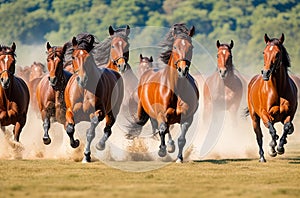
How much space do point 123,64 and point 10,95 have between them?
2296mm

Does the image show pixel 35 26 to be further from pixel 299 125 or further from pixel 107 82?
pixel 107 82

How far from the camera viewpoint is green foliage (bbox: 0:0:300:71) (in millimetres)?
87562

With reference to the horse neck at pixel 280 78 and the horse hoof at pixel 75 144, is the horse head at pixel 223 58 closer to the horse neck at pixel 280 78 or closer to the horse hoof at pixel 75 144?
the horse neck at pixel 280 78

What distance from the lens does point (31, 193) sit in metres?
10.6

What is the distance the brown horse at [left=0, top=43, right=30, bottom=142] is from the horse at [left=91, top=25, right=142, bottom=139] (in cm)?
166

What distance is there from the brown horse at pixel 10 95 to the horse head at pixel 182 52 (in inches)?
125

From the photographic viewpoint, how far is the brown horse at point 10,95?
15.9 metres

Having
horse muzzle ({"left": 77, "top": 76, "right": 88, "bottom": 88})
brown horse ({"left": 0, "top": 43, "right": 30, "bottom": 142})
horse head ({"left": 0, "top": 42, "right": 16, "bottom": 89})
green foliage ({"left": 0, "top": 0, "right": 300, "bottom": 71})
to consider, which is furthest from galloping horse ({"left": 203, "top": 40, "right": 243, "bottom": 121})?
green foliage ({"left": 0, "top": 0, "right": 300, "bottom": 71})

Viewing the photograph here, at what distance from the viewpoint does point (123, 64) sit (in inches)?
666

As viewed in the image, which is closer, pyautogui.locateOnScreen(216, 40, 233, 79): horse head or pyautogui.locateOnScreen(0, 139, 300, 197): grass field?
pyautogui.locateOnScreen(0, 139, 300, 197): grass field

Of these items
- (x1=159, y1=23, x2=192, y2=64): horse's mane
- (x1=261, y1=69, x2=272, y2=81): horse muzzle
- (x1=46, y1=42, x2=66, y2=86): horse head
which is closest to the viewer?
(x1=261, y1=69, x2=272, y2=81): horse muzzle

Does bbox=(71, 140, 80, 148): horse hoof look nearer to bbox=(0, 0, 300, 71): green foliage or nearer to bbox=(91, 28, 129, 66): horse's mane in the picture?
bbox=(91, 28, 129, 66): horse's mane

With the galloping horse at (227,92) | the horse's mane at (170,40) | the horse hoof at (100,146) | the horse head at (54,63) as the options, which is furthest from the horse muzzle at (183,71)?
the galloping horse at (227,92)

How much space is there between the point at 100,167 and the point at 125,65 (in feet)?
10.5
